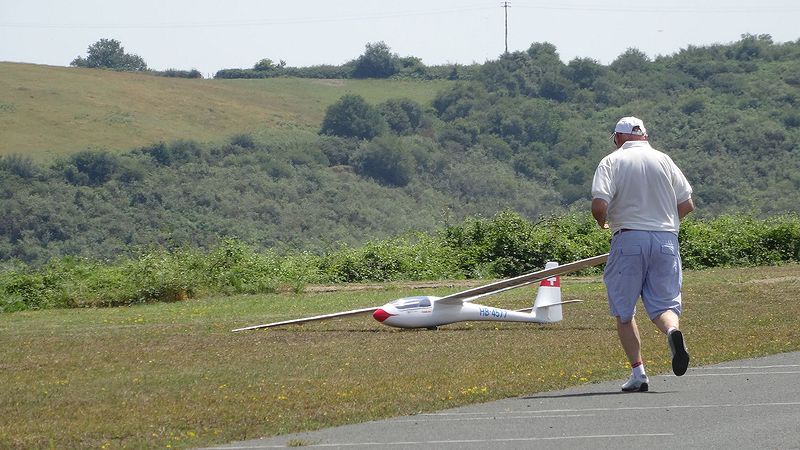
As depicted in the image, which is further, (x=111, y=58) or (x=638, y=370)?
(x=111, y=58)

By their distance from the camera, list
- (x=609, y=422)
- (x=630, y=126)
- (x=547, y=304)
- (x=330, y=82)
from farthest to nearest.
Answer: (x=330, y=82) < (x=547, y=304) < (x=630, y=126) < (x=609, y=422)

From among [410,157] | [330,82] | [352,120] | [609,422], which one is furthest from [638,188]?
[330,82]

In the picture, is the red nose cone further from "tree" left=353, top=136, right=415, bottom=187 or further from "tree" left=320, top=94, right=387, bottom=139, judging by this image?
"tree" left=320, top=94, right=387, bottom=139

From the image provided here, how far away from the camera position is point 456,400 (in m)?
11.0

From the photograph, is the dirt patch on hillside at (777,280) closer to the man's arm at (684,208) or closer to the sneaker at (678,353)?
the man's arm at (684,208)

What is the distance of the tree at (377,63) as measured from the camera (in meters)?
149

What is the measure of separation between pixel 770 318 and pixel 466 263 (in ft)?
61.6

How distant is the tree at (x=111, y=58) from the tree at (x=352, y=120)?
48.6 m

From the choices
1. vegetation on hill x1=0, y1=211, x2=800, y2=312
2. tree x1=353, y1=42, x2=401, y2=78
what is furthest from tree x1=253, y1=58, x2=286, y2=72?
vegetation on hill x1=0, y1=211, x2=800, y2=312

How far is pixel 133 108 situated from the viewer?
4252 inches

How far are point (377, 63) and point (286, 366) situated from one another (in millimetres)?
137630

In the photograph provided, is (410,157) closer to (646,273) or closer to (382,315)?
(382,315)

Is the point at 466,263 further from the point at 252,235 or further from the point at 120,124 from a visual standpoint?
the point at 120,124

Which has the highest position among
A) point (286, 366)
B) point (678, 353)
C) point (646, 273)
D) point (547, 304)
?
point (646, 273)
